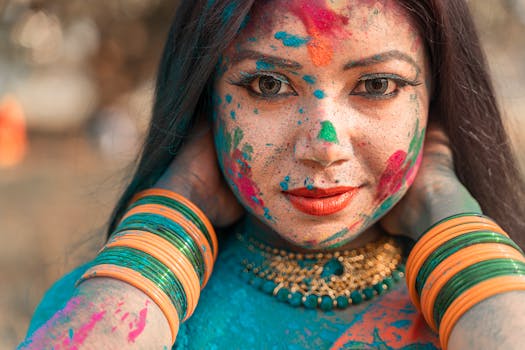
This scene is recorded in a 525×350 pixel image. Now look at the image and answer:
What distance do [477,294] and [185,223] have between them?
77 centimetres

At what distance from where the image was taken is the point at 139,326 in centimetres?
177

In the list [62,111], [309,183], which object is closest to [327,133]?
[309,183]

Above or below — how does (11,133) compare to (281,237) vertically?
below

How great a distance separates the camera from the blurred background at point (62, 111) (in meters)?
5.78

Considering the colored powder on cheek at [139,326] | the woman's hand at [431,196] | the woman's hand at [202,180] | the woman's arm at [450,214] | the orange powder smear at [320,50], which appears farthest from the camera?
the woman's hand at [202,180]

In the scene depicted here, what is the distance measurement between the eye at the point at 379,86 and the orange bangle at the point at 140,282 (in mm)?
705

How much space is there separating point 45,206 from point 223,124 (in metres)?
5.71

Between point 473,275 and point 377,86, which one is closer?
point 473,275

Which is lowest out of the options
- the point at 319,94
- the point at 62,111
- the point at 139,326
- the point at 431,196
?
the point at 62,111

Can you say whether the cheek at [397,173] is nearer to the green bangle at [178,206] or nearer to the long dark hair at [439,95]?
the long dark hair at [439,95]

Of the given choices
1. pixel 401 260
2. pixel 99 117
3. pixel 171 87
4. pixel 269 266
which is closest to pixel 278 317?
pixel 269 266

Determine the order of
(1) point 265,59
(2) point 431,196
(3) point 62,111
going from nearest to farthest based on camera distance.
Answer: (1) point 265,59 → (2) point 431,196 → (3) point 62,111

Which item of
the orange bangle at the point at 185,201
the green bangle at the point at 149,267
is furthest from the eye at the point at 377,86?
the green bangle at the point at 149,267

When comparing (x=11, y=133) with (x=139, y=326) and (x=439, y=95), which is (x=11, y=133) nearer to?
(x=439, y=95)
